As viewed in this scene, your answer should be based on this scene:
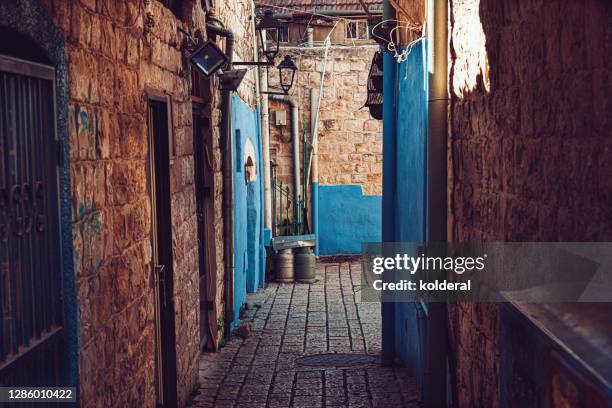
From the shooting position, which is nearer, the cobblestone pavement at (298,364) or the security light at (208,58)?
the cobblestone pavement at (298,364)

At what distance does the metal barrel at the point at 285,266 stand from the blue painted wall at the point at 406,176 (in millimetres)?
4757

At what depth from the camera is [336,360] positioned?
7977mm

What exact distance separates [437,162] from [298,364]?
3186 millimetres

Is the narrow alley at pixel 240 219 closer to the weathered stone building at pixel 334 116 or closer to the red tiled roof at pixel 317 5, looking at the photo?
the weathered stone building at pixel 334 116

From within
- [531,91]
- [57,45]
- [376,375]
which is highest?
[57,45]

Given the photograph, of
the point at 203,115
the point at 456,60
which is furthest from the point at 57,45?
the point at 203,115

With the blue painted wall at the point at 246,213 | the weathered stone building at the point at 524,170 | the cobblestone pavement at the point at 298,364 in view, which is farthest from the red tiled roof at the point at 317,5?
the weathered stone building at the point at 524,170

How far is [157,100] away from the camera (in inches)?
227

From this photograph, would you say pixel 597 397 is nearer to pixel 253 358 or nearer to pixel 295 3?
pixel 253 358

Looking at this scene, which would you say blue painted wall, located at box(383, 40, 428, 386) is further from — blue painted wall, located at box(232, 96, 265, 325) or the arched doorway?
the arched doorway

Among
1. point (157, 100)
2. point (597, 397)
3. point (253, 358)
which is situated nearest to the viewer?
point (597, 397)

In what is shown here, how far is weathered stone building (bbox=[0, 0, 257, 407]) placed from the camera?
3.70 meters

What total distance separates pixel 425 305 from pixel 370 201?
9.06m

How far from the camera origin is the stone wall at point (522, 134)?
122 inches
